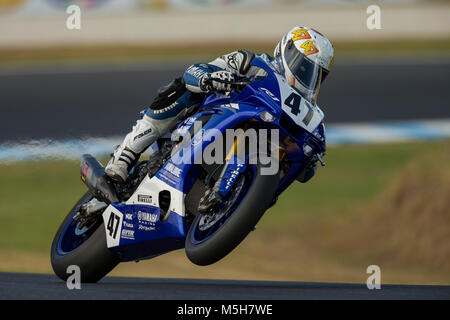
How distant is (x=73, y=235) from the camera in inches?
246

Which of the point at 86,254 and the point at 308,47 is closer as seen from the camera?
the point at 308,47

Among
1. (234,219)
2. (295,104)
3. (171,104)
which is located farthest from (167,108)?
(234,219)

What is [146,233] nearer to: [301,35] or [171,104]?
[171,104]

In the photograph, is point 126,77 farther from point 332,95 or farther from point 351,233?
point 351,233

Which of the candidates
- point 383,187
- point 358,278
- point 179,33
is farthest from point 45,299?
point 179,33

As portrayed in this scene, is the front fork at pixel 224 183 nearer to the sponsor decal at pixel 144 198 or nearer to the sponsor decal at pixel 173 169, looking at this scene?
the sponsor decal at pixel 173 169

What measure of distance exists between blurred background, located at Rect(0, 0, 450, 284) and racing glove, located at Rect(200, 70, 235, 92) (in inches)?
89.2

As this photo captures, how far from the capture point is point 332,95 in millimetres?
13906

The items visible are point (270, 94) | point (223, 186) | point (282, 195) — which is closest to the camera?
point (223, 186)

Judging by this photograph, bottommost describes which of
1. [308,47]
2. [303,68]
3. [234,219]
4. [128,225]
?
[234,219]

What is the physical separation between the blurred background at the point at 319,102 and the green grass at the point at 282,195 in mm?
25

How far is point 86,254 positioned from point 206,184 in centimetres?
111
